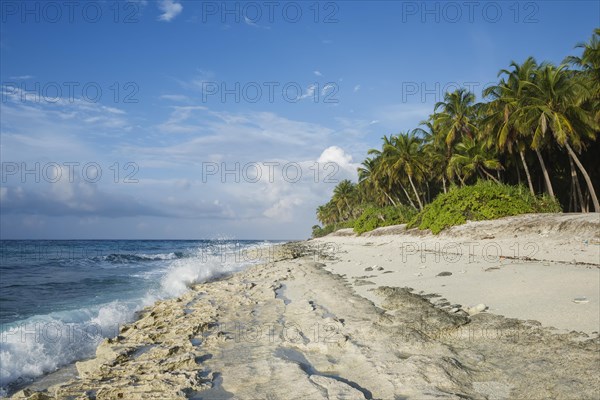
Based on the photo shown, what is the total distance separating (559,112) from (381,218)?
18.7 metres

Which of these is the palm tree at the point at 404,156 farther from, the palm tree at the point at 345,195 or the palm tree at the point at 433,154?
the palm tree at the point at 345,195

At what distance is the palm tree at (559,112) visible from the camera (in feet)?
68.0

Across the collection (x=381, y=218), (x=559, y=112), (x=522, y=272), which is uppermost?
(x=559, y=112)

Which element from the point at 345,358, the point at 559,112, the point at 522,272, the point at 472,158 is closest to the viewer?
the point at 345,358

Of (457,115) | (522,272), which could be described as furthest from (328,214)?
(522,272)

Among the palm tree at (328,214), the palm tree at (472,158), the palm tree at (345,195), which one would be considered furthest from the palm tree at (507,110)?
the palm tree at (328,214)

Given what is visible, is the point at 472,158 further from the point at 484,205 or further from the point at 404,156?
the point at 484,205

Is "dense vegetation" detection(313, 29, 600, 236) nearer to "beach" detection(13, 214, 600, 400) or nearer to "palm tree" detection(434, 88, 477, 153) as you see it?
"palm tree" detection(434, 88, 477, 153)

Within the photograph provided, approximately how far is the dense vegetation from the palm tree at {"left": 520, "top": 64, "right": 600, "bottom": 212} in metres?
0.05

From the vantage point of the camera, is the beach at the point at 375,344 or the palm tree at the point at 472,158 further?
the palm tree at the point at 472,158

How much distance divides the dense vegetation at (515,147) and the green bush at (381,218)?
0.10 m

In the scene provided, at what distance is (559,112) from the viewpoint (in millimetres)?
22250

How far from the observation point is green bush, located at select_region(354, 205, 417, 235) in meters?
35.2

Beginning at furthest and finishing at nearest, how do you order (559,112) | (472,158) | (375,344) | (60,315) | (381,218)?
(381,218) → (472,158) → (559,112) → (60,315) → (375,344)
